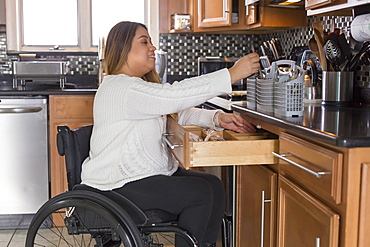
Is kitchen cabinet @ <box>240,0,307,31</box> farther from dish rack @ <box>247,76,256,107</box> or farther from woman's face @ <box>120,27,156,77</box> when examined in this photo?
woman's face @ <box>120,27,156,77</box>

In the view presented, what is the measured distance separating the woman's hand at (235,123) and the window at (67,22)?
2.33m

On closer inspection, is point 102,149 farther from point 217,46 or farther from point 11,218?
point 217,46

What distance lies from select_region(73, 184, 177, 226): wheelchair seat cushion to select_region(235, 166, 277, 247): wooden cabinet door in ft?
1.04

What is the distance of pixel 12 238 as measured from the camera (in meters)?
3.22

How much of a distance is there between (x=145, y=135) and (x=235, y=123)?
1.26 feet

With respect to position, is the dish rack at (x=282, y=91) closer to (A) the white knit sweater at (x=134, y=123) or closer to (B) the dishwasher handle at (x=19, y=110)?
(A) the white knit sweater at (x=134, y=123)

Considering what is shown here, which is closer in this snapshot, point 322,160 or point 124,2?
point 322,160

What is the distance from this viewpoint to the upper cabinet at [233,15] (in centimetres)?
326

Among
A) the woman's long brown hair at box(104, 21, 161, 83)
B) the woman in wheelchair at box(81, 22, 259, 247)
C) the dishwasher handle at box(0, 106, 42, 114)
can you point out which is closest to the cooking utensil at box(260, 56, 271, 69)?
the woman in wheelchair at box(81, 22, 259, 247)

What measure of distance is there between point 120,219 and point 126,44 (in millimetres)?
704

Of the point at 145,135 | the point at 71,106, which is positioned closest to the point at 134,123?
the point at 145,135

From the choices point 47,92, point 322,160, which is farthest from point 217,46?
point 322,160

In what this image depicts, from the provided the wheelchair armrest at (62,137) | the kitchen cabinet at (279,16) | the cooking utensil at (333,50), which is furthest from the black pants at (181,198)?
the kitchen cabinet at (279,16)

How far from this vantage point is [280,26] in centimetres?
329
